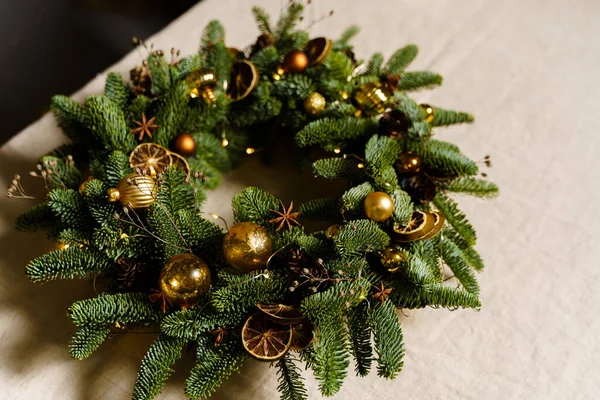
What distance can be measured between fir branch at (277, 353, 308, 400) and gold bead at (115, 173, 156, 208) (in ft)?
1.04

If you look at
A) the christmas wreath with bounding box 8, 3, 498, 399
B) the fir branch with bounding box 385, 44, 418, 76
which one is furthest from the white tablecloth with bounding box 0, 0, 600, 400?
the fir branch with bounding box 385, 44, 418, 76

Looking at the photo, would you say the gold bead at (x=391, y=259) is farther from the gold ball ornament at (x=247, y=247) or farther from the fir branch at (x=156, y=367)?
the fir branch at (x=156, y=367)

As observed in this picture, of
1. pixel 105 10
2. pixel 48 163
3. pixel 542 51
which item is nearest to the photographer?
pixel 48 163

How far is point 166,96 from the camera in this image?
951 millimetres

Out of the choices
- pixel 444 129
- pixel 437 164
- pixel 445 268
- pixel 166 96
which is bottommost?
pixel 445 268

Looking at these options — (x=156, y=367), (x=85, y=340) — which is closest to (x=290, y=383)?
(x=156, y=367)

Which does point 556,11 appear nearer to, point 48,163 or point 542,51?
point 542,51

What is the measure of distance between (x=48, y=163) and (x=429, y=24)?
96cm

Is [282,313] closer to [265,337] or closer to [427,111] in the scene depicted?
[265,337]

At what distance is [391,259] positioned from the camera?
80 cm

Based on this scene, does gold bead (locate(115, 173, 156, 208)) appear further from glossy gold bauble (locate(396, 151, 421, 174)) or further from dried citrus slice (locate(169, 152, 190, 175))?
glossy gold bauble (locate(396, 151, 421, 174))

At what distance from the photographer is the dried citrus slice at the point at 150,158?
0.88 meters

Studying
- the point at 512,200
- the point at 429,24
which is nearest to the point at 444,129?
the point at 512,200

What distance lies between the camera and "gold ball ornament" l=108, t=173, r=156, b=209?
2.66ft
